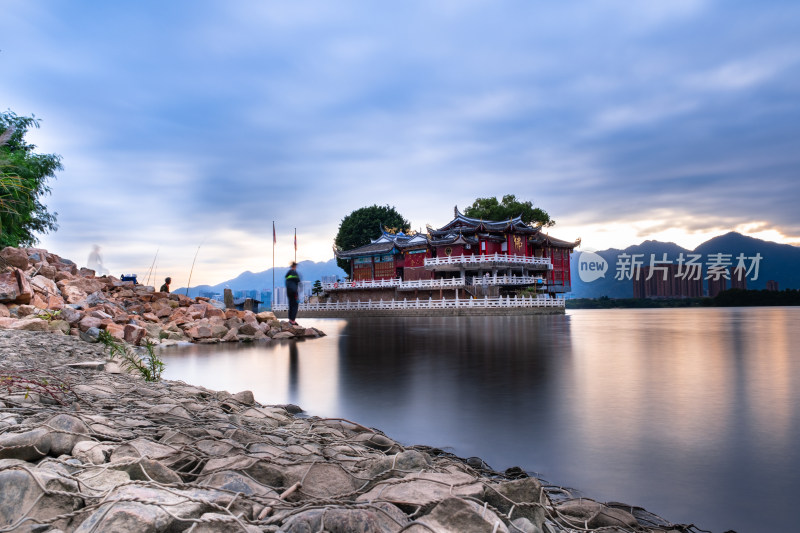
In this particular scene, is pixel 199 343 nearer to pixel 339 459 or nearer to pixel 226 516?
pixel 339 459

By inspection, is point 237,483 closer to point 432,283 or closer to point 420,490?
point 420,490

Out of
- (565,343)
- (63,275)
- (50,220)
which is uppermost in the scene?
(50,220)

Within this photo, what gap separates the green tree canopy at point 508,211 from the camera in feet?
151

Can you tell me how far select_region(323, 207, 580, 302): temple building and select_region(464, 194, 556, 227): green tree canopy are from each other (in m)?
2.81

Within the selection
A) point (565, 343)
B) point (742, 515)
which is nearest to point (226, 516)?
point (742, 515)

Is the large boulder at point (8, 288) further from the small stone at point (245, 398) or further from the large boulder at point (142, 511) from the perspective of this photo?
the large boulder at point (142, 511)

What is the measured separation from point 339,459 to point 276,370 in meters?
5.24

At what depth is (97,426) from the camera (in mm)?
2828

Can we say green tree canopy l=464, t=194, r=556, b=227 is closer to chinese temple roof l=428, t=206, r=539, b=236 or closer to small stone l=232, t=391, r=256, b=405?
chinese temple roof l=428, t=206, r=539, b=236

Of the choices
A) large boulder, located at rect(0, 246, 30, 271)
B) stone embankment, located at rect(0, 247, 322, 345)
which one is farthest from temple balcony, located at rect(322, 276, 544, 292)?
large boulder, located at rect(0, 246, 30, 271)

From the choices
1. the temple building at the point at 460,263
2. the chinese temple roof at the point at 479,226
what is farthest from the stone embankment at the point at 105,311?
the chinese temple roof at the point at 479,226

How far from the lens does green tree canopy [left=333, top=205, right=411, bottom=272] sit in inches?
1930

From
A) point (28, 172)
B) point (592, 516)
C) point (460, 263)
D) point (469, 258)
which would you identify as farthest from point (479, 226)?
point (592, 516)

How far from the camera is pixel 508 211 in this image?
151ft
